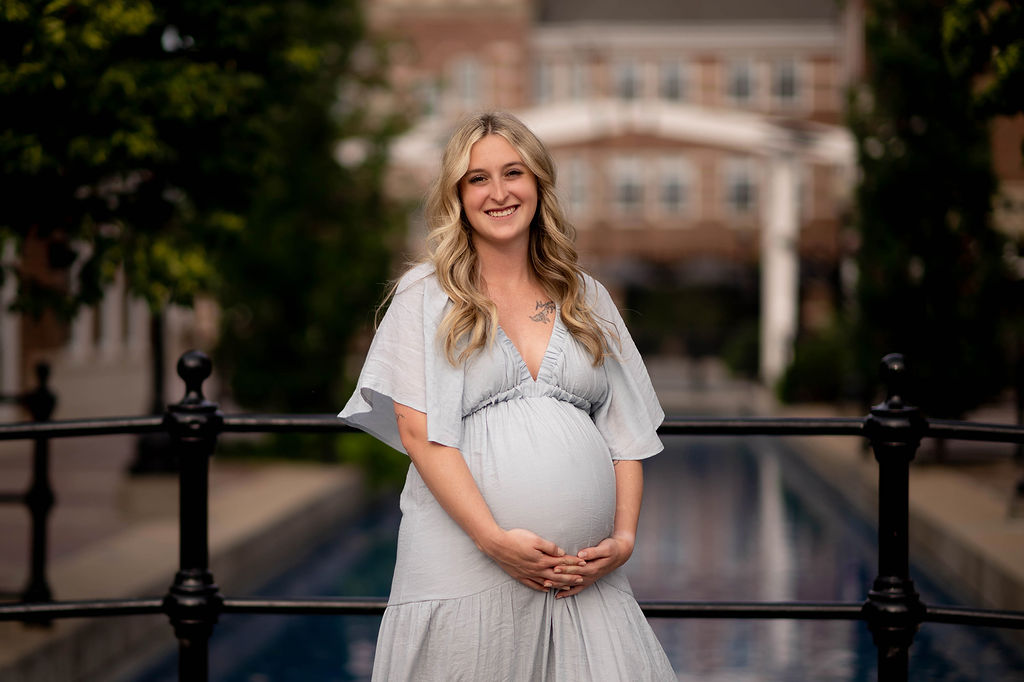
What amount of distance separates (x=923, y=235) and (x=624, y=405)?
11.2 m

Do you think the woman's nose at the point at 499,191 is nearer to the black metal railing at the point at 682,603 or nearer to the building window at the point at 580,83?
the black metal railing at the point at 682,603

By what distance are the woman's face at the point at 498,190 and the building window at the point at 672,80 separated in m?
46.7

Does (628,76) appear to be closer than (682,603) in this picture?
No

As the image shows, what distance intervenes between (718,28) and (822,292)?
401 inches

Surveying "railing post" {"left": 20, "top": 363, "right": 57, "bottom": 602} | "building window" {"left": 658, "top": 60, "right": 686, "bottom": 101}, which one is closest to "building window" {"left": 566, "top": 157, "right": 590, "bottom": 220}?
"building window" {"left": 658, "top": 60, "right": 686, "bottom": 101}

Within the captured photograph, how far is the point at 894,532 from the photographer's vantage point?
12.1ft

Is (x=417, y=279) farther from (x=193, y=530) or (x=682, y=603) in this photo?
(x=682, y=603)

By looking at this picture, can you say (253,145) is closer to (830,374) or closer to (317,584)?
(317,584)

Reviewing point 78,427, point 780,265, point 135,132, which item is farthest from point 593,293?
point 780,265

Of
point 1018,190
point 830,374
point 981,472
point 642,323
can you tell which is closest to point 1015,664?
point 981,472

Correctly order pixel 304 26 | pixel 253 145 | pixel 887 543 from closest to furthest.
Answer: pixel 887 543, pixel 253 145, pixel 304 26

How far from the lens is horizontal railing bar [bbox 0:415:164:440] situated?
374 centimetres

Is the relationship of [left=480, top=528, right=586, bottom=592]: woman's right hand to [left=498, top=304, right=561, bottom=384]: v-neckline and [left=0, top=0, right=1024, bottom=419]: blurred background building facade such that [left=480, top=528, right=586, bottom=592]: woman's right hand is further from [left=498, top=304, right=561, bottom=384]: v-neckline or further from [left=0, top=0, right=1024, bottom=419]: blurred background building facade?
[left=0, top=0, right=1024, bottom=419]: blurred background building facade

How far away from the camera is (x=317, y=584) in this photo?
8.81 meters
